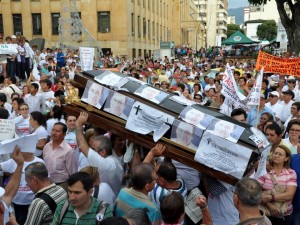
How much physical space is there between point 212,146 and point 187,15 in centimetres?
8089

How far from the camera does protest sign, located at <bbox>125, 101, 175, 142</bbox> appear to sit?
448cm

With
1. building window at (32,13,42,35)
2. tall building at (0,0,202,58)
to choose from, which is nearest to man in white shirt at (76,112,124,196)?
tall building at (0,0,202,58)

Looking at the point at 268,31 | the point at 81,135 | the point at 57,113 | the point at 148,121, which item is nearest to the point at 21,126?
the point at 57,113

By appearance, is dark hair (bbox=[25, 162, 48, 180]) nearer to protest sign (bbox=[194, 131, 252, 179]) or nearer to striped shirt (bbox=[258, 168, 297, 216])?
protest sign (bbox=[194, 131, 252, 179])

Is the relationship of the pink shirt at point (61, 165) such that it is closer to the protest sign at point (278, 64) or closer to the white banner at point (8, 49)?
the protest sign at point (278, 64)

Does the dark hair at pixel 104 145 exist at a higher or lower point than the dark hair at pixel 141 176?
higher

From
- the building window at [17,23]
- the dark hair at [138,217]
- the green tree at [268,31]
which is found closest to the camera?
the dark hair at [138,217]

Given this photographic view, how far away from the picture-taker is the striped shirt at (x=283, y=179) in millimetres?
4551

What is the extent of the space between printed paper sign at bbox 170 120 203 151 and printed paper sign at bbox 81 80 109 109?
101 cm

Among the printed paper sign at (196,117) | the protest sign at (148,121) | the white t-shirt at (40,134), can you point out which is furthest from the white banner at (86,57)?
the printed paper sign at (196,117)

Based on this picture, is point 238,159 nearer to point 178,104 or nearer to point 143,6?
point 178,104

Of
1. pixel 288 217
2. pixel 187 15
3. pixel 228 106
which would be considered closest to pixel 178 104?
pixel 288 217

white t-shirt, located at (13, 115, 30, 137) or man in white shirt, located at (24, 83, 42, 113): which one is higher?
man in white shirt, located at (24, 83, 42, 113)

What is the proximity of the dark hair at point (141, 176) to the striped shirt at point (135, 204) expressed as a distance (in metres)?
0.08
